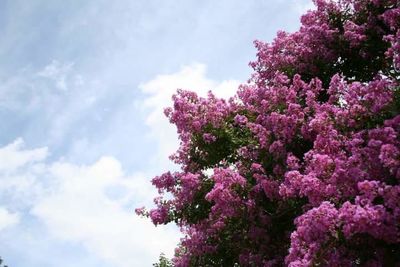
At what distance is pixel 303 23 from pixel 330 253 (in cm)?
740

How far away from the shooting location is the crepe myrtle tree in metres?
7.54

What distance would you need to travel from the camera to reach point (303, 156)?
10633 millimetres

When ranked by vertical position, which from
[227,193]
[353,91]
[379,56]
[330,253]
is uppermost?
[379,56]

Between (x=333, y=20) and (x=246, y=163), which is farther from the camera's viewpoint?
(x=333, y=20)

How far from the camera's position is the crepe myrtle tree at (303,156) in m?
7.54

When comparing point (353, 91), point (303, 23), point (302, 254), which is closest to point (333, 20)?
point (303, 23)

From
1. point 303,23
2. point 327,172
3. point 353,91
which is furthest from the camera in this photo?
point 303,23

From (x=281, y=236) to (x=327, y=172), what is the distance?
2931 millimetres

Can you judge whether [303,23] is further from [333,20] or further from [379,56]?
[379,56]

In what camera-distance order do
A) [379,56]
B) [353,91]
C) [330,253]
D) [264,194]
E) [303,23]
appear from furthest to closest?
[303,23] → [379,56] → [264,194] → [353,91] → [330,253]

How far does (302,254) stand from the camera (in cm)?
797

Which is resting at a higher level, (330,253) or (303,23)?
(303,23)

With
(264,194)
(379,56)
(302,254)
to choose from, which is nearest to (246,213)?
(264,194)

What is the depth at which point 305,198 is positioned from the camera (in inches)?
389
